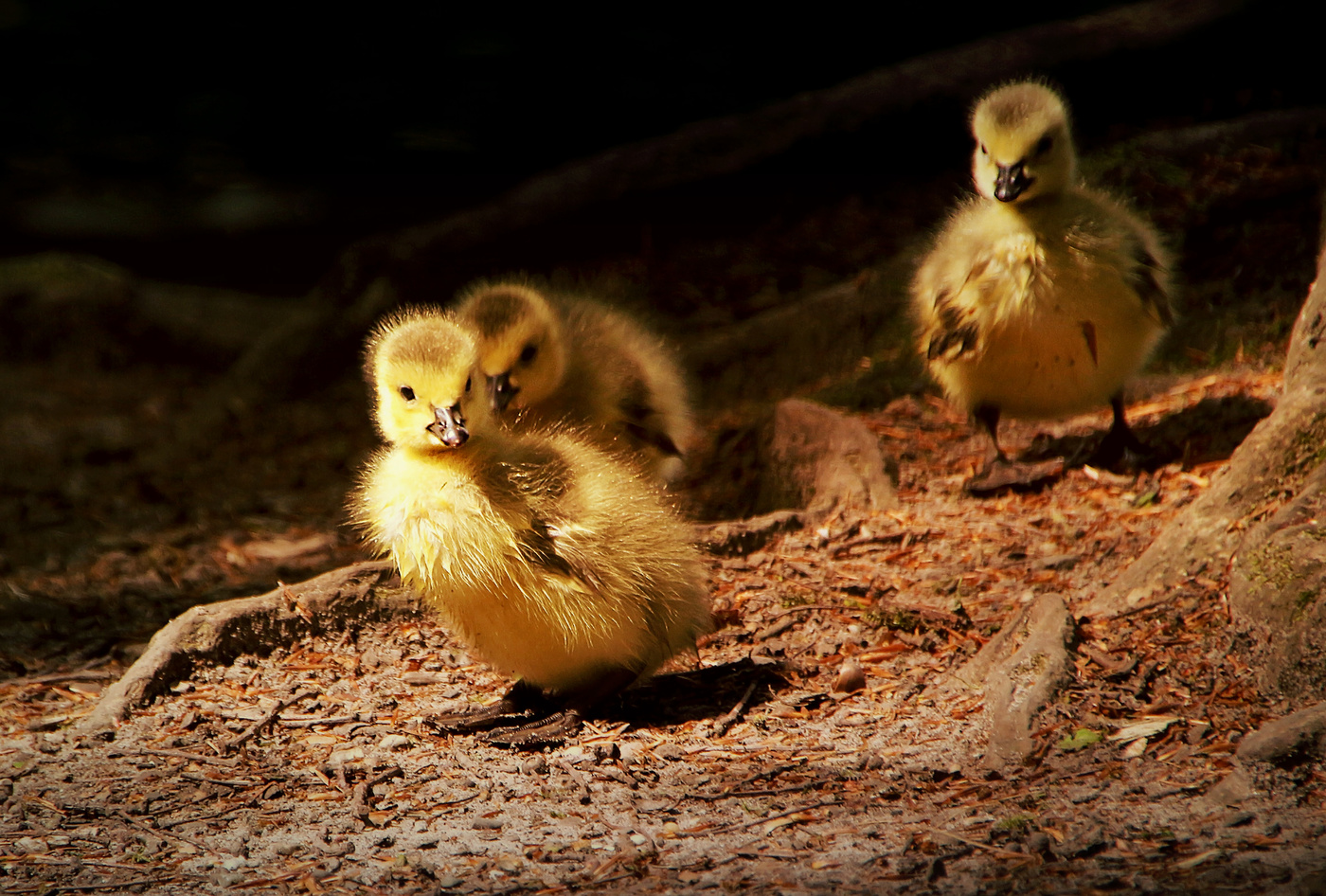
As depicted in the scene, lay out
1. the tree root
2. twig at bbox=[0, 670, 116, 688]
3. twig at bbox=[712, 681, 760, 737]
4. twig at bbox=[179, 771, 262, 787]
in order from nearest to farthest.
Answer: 1. twig at bbox=[179, 771, 262, 787]
2. twig at bbox=[712, 681, 760, 737]
3. the tree root
4. twig at bbox=[0, 670, 116, 688]

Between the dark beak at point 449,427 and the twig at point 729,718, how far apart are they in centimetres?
100

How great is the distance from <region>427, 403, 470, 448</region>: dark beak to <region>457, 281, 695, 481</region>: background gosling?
0.94m

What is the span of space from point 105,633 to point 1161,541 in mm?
3612

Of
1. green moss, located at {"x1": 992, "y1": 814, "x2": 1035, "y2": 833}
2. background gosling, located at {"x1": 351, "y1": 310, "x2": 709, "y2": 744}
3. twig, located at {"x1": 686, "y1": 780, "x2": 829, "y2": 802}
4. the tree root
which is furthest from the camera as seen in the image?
A: the tree root

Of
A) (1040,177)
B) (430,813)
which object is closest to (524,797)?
(430,813)

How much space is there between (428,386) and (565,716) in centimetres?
95

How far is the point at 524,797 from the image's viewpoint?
9.36 feet

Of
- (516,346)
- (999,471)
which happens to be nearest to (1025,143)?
(999,471)

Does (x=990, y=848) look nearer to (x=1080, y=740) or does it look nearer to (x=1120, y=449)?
(x=1080, y=740)

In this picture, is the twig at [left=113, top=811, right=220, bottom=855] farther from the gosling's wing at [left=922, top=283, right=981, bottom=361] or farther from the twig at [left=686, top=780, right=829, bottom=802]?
the gosling's wing at [left=922, top=283, right=981, bottom=361]

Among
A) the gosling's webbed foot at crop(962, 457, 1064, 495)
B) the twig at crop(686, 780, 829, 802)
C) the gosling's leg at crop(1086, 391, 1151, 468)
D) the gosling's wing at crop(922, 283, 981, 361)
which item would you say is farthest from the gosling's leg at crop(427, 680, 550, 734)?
the gosling's leg at crop(1086, 391, 1151, 468)

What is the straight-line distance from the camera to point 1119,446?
15.9ft

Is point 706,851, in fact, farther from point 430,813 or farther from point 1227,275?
point 1227,275

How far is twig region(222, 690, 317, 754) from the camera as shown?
3.21 meters
